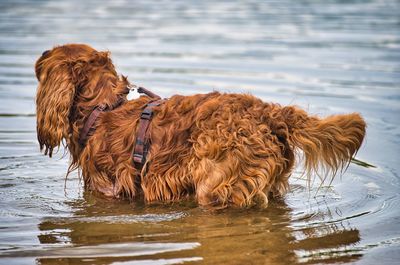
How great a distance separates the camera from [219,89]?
12281mm

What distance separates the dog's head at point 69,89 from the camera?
7.14 meters

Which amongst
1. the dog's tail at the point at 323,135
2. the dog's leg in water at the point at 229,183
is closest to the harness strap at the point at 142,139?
the dog's leg in water at the point at 229,183

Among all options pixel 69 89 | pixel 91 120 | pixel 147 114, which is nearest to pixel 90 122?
pixel 91 120

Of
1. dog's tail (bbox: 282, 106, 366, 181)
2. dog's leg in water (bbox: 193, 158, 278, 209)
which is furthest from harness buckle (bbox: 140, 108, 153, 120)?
dog's tail (bbox: 282, 106, 366, 181)

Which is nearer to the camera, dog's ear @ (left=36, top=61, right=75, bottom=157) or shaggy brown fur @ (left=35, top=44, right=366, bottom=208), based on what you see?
shaggy brown fur @ (left=35, top=44, right=366, bottom=208)

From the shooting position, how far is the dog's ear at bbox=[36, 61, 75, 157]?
7129mm

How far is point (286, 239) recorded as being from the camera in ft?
20.5

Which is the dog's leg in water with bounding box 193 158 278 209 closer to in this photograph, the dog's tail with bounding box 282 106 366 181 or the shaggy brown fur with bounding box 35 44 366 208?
the shaggy brown fur with bounding box 35 44 366 208

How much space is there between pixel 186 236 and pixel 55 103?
5.92 ft

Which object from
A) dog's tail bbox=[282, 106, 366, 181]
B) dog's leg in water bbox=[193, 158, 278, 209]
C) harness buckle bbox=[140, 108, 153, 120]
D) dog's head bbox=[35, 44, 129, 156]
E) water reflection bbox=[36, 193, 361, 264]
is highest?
dog's head bbox=[35, 44, 129, 156]

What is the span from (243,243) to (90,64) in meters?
2.29

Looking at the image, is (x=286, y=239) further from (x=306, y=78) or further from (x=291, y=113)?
(x=306, y=78)

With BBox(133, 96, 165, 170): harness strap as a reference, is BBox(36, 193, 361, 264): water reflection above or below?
below

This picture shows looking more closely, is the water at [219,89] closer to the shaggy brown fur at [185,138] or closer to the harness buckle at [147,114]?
the shaggy brown fur at [185,138]
